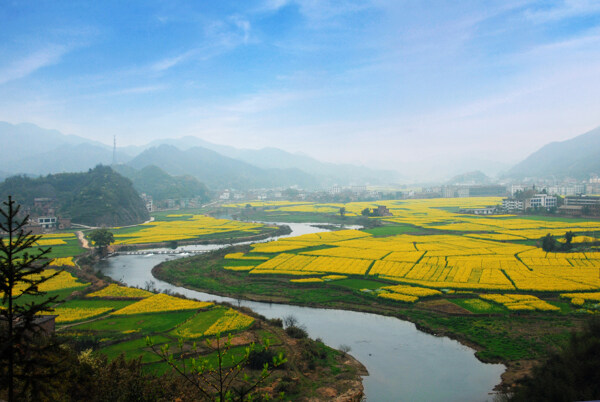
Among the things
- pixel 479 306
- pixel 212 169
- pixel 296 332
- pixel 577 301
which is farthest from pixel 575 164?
pixel 296 332

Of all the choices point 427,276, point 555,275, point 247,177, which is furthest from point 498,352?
point 247,177

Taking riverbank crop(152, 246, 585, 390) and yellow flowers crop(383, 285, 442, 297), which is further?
yellow flowers crop(383, 285, 442, 297)

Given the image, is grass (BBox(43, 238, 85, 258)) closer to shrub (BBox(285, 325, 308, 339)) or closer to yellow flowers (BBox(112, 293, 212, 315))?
yellow flowers (BBox(112, 293, 212, 315))

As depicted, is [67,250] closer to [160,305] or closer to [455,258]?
[160,305]

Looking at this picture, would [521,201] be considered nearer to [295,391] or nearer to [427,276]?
[427,276]

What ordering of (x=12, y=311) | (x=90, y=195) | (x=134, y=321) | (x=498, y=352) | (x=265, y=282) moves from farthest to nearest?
(x=90, y=195) → (x=265, y=282) → (x=134, y=321) → (x=498, y=352) → (x=12, y=311)

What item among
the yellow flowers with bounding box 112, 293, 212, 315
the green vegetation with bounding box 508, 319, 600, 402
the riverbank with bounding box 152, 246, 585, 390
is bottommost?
the riverbank with bounding box 152, 246, 585, 390

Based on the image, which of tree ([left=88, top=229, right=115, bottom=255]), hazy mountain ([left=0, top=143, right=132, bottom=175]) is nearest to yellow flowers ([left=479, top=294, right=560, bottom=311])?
tree ([left=88, top=229, right=115, bottom=255])
